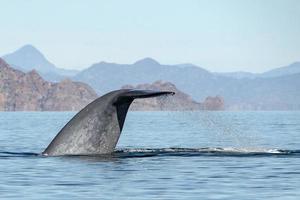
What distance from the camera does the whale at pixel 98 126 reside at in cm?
2208

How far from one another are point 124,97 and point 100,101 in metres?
0.69

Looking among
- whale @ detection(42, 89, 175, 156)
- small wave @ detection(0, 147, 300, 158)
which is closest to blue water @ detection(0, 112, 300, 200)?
small wave @ detection(0, 147, 300, 158)

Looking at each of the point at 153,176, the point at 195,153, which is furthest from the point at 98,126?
the point at 195,153

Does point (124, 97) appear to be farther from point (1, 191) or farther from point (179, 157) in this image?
point (179, 157)

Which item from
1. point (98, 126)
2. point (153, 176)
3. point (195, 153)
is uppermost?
point (98, 126)

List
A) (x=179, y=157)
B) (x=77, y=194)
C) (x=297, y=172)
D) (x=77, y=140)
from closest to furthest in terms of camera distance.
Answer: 1. (x=77, y=194)
2. (x=77, y=140)
3. (x=297, y=172)
4. (x=179, y=157)

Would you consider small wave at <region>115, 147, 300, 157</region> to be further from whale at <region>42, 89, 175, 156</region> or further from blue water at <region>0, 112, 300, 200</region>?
whale at <region>42, 89, 175, 156</region>

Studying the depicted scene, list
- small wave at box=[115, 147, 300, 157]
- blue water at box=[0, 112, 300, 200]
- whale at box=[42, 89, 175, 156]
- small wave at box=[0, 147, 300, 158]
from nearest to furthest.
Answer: blue water at box=[0, 112, 300, 200]
whale at box=[42, 89, 175, 156]
small wave at box=[0, 147, 300, 158]
small wave at box=[115, 147, 300, 157]

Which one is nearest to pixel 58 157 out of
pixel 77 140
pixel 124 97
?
pixel 77 140

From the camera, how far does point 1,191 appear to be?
1952 cm

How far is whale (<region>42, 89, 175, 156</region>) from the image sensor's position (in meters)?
22.1

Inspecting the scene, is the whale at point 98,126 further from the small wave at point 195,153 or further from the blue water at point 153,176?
the small wave at point 195,153

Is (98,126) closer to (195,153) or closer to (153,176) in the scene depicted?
(153,176)

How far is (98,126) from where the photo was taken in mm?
22094
